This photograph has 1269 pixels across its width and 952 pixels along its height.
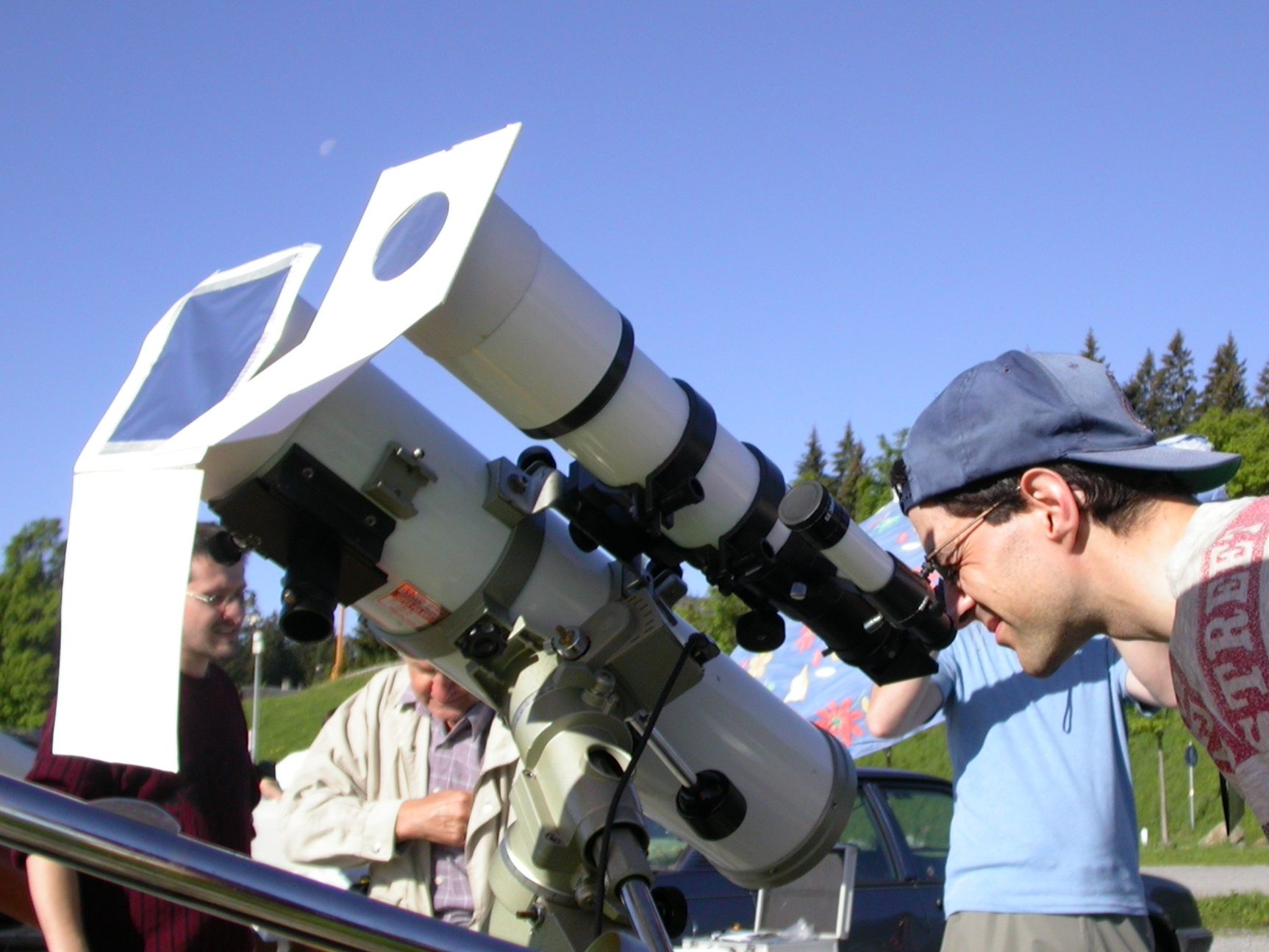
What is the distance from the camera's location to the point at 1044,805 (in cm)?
310

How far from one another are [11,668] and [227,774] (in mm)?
18952

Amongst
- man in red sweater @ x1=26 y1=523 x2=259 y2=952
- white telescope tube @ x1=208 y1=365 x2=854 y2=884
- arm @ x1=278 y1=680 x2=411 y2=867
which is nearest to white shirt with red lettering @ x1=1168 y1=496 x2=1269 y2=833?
white telescope tube @ x1=208 y1=365 x2=854 y2=884

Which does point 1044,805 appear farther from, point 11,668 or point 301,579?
point 11,668

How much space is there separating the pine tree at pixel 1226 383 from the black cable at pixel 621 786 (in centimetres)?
6059

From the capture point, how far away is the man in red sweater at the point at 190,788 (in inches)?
107

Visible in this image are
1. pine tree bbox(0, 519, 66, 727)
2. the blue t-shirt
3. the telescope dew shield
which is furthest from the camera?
pine tree bbox(0, 519, 66, 727)

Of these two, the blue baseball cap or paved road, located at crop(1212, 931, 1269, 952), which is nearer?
the blue baseball cap

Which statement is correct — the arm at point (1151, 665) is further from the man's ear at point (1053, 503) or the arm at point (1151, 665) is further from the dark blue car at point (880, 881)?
the dark blue car at point (880, 881)

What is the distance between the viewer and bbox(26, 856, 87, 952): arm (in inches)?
107

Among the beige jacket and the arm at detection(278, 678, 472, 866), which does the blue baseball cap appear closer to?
the beige jacket

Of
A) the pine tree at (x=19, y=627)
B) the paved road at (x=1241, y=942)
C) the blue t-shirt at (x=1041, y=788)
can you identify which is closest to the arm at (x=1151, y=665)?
the blue t-shirt at (x=1041, y=788)

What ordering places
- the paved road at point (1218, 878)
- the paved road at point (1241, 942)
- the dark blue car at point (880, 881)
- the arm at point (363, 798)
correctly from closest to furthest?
the arm at point (363, 798) < the dark blue car at point (880, 881) < the paved road at point (1241, 942) < the paved road at point (1218, 878)

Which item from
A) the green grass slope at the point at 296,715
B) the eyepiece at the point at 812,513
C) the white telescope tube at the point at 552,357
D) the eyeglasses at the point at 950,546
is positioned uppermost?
the green grass slope at the point at 296,715

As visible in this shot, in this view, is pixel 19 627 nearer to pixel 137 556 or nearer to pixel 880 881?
pixel 880 881
